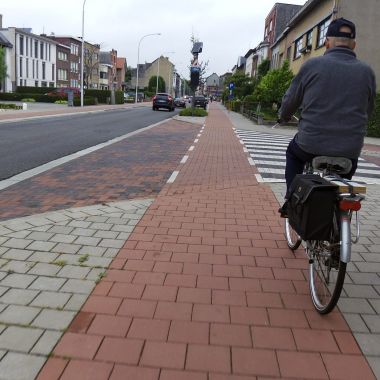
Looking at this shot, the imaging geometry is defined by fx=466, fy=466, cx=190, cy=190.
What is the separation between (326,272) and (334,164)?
827 mm

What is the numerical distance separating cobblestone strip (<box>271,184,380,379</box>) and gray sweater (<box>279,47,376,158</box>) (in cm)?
110

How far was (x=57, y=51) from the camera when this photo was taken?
7850 cm

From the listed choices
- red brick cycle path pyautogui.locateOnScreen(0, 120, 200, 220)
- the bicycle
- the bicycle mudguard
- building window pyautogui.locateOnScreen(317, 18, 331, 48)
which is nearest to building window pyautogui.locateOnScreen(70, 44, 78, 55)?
building window pyautogui.locateOnScreen(317, 18, 331, 48)

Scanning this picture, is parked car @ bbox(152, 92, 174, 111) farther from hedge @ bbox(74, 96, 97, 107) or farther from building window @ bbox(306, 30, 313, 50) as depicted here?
building window @ bbox(306, 30, 313, 50)

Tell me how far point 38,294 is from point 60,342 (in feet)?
2.34

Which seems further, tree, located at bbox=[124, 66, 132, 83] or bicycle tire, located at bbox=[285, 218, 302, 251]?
tree, located at bbox=[124, 66, 132, 83]

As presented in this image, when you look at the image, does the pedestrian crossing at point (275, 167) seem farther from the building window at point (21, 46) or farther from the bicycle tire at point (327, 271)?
the building window at point (21, 46)

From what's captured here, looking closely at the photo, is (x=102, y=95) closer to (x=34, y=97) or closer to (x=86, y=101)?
(x=34, y=97)

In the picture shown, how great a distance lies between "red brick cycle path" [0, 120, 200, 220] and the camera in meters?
6.27

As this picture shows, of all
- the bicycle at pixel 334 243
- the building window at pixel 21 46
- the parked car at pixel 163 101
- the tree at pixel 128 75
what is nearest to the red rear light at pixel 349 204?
the bicycle at pixel 334 243

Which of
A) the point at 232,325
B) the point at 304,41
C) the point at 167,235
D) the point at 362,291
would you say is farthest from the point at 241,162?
the point at 304,41

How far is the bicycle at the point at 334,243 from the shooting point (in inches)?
120

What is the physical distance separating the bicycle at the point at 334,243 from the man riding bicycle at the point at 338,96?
117mm

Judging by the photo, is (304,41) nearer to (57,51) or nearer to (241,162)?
(241,162)
